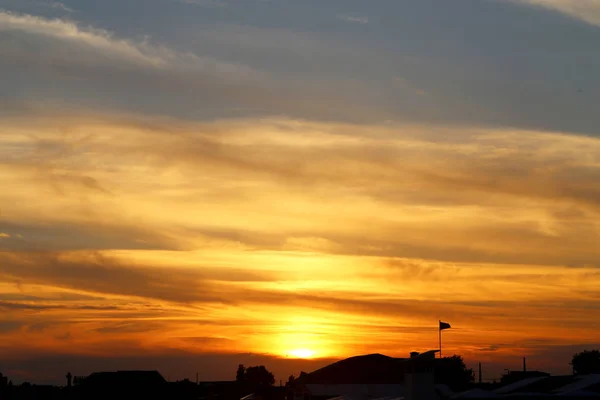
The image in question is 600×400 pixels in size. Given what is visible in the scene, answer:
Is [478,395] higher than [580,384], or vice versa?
[580,384]

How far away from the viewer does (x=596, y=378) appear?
78312 mm

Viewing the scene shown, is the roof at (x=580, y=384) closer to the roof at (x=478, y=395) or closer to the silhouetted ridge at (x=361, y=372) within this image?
the roof at (x=478, y=395)

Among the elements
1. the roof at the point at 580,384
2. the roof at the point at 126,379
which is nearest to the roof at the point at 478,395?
the roof at the point at 580,384

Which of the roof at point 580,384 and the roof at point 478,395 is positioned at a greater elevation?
the roof at point 580,384

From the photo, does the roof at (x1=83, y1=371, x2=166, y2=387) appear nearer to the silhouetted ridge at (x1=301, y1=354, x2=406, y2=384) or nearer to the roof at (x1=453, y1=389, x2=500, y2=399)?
the silhouetted ridge at (x1=301, y1=354, x2=406, y2=384)

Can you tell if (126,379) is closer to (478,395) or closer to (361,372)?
(361,372)

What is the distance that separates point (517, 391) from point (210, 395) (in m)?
111

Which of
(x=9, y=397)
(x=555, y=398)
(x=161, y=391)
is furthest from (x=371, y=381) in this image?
(x=555, y=398)

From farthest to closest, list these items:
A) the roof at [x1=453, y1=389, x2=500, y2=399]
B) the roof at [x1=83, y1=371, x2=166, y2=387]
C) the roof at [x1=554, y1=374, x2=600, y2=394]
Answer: the roof at [x1=83, y1=371, x2=166, y2=387] → the roof at [x1=453, y1=389, x2=500, y2=399] → the roof at [x1=554, y1=374, x2=600, y2=394]

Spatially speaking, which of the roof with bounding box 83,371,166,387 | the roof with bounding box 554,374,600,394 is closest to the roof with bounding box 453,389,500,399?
the roof with bounding box 554,374,600,394

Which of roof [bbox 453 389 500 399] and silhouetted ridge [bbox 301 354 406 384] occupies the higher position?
silhouetted ridge [bbox 301 354 406 384]

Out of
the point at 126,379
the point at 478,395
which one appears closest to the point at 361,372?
the point at 126,379

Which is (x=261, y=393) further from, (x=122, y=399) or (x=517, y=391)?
(x=517, y=391)

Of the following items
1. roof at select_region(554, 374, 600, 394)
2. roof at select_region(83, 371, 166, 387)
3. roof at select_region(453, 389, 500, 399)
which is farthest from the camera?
roof at select_region(83, 371, 166, 387)
